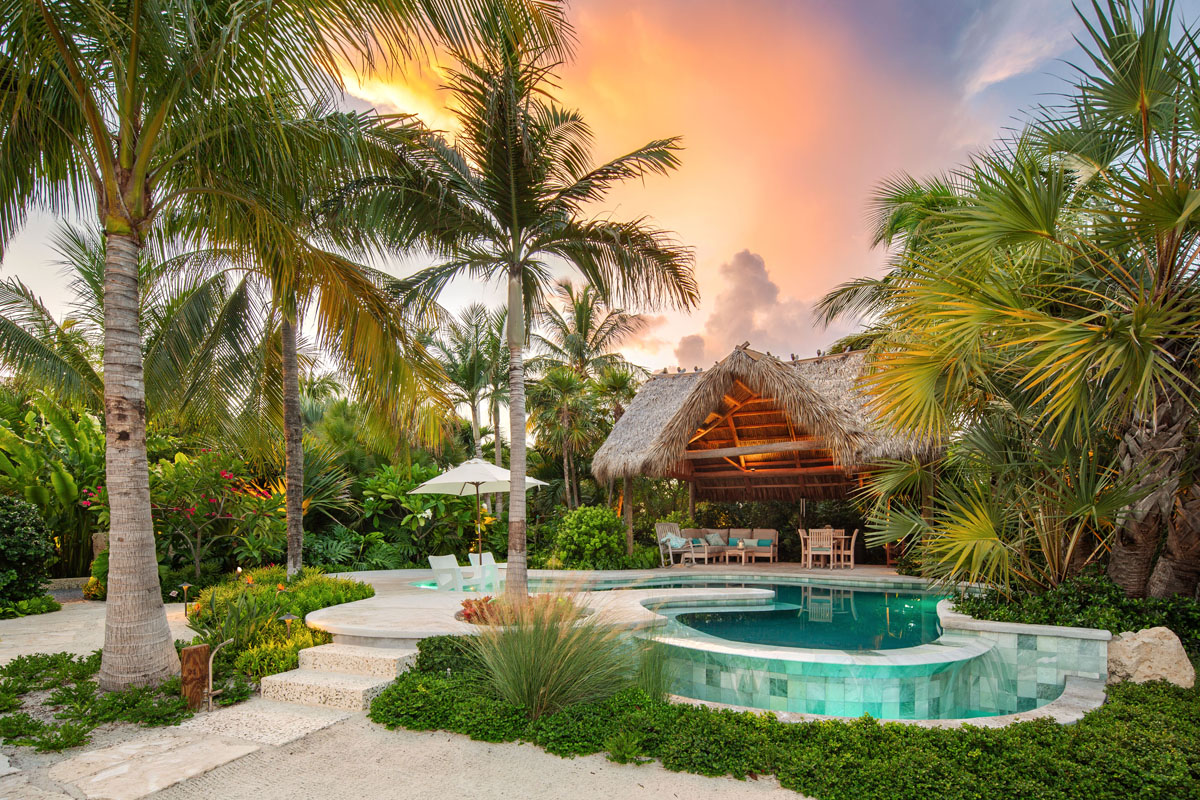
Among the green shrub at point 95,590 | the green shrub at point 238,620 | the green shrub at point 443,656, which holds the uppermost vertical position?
the green shrub at point 238,620

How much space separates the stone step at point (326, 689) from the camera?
4.79 meters

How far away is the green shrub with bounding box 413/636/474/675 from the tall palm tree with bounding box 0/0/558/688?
71.3 inches

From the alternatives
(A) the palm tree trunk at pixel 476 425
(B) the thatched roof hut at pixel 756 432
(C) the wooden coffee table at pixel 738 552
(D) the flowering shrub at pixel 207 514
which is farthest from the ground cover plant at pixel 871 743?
(A) the palm tree trunk at pixel 476 425

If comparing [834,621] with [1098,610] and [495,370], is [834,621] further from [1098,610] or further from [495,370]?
[495,370]

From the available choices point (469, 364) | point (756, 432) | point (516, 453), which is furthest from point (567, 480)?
point (516, 453)

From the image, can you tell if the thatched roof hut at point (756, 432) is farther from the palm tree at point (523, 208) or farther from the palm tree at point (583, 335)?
the palm tree at point (583, 335)

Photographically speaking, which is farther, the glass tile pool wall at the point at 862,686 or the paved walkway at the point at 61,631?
the paved walkway at the point at 61,631

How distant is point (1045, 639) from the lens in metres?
5.67

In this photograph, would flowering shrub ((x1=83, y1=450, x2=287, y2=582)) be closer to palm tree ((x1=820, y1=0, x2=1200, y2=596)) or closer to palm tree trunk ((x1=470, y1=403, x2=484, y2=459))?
palm tree trunk ((x1=470, y1=403, x2=484, y2=459))

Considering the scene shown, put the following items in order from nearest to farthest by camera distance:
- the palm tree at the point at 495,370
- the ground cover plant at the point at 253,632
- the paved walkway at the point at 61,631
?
the ground cover plant at the point at 253,632, the paved walkway at the point at 61,631, the palm tree at the point at 495,370

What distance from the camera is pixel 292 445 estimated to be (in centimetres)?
857

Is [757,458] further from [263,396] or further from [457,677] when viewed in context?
[457,677]

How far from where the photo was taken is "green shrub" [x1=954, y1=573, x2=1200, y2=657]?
550 cm

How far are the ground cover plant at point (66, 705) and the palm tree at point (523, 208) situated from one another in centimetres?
318
